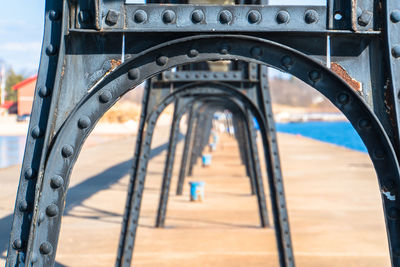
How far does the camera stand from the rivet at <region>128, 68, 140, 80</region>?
274cm

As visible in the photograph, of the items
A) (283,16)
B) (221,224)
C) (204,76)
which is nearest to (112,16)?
(283,16)

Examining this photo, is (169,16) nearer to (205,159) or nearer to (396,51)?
(396,51)

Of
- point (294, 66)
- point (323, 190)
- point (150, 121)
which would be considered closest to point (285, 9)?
point (294, 66)

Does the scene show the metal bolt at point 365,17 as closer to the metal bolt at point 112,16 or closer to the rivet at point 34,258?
the metal bolt at point 112,16

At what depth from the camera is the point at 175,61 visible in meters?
2.77

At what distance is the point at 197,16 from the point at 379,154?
0.99m

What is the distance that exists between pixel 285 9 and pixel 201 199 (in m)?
11.3

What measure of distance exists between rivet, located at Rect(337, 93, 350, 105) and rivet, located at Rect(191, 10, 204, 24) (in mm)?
695

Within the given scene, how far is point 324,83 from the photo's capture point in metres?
2.74

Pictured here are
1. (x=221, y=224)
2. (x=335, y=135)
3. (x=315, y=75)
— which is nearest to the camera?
(x=315, y=75)

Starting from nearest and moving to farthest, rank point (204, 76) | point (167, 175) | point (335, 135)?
point (204, 76)
point (167, 175)
point (335, 135)

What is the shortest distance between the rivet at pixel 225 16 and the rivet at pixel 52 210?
1.08 metres

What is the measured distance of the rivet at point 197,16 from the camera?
8.81 feet

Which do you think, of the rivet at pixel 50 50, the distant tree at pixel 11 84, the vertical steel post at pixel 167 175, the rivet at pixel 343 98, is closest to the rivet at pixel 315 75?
the rivet at pixel 343 98
